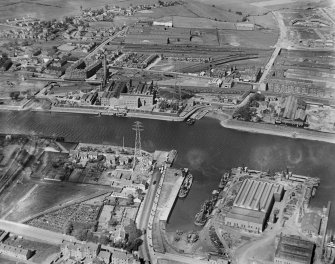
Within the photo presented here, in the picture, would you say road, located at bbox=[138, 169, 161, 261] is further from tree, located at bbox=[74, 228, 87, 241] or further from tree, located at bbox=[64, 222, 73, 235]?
tree, located at bbox=[64, 222, 73, 235]

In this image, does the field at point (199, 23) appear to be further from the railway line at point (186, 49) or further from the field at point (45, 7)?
the field at point (45, 7)

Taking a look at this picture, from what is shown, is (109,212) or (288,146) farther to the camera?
(288,146)

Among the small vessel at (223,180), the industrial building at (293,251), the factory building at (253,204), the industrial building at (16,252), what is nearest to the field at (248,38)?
the small vessel at (223,180)

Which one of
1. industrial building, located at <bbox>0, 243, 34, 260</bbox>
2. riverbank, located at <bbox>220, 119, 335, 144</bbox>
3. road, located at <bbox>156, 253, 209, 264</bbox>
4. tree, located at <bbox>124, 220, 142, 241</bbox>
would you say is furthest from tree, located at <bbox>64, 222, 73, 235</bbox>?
riverbank, located at <bbox>220, 119, 335, 144</bbox>

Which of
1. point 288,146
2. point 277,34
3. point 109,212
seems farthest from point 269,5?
point 109,212

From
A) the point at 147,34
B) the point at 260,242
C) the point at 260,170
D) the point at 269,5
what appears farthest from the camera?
the point at 269,5

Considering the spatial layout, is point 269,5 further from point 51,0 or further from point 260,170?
point 260,170

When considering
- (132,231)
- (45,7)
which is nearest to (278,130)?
(132,231)
